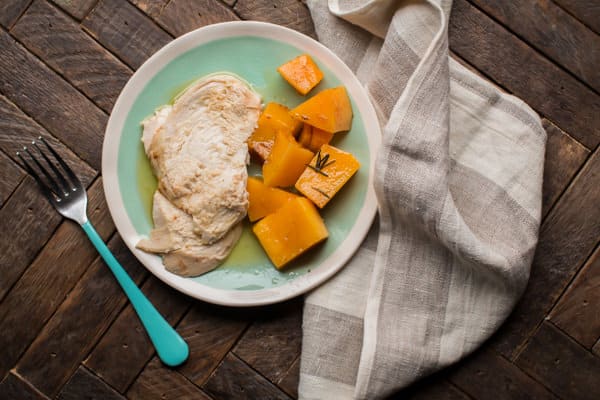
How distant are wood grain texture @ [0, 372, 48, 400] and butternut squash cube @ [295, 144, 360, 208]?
108cm

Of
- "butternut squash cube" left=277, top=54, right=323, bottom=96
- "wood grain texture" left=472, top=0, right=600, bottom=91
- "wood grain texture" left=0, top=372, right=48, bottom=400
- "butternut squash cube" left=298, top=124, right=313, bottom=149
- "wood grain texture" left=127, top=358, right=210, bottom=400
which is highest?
"wood grain texture" left=472, top=0, right=600, bottom=91

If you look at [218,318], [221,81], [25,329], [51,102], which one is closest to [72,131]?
[51,102]

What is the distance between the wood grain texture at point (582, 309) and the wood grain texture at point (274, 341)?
0.84 metres

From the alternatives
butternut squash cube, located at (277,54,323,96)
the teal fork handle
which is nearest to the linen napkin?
butternut squash cube, located at (277,54,323,96)

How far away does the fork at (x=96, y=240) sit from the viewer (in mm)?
1671

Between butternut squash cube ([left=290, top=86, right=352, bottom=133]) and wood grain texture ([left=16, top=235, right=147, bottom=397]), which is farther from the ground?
butternut squash cube ([left=290, top=86, right=352, bottom=133])

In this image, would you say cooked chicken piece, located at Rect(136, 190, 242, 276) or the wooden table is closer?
cooked chicken piece, located at Rect(136, 190, 242, 276)

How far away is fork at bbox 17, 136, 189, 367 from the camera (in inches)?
65.8

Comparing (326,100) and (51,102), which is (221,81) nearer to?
(326,100)

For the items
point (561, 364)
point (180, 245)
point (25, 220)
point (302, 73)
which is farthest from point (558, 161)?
point (25, 220)

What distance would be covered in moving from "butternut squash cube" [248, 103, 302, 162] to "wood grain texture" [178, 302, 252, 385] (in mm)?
511

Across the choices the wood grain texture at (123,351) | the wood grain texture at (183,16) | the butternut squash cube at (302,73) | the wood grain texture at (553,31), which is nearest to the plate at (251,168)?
the butternut squash cube at (302,73)

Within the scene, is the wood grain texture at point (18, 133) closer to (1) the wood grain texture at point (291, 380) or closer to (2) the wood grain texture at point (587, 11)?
(1) the wood grain texture at point (291, 380)

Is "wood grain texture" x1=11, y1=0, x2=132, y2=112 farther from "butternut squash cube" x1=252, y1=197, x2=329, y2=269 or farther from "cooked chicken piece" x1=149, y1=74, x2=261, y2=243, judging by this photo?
"butternut squash cube" x1=252, y1=197, x2=329, y2=269
